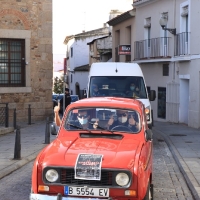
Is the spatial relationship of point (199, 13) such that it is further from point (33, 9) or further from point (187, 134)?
point (33, 9)

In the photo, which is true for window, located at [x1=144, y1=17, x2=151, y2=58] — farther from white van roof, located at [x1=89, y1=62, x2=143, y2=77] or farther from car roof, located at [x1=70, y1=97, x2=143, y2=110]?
car roof, located at [x1=70, y1=97, x2=143, y2=110]

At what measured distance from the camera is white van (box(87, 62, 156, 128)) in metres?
14.8

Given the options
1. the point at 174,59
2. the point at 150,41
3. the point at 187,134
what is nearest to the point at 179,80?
the point at 174,59

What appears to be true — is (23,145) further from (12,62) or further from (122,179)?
(122,179)

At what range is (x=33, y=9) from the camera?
2084cm

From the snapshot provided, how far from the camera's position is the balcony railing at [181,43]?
21594 millimetres

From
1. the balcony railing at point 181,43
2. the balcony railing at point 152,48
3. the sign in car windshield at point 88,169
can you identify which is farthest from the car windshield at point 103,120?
the balcony railing at point 152,48

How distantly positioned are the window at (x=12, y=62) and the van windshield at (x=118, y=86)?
21.9ft

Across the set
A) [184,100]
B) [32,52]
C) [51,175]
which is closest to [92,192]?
[51,175]

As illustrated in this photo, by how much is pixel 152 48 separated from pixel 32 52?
7.66 metres

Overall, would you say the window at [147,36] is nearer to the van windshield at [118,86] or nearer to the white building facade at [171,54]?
the white building facade at [171,54]

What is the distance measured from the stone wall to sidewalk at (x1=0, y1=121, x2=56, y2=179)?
38.6 inches

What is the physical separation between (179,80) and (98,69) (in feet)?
28.4

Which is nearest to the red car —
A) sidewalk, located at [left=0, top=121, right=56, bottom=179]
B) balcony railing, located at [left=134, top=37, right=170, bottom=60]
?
sidewalk, located at [left=0, top=121, right=56, bottom=179]
